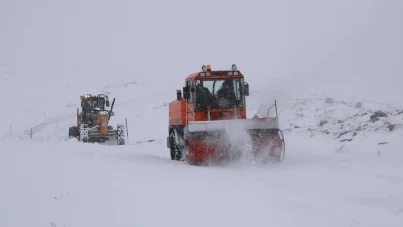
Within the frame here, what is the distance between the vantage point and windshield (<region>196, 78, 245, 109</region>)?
12484mm

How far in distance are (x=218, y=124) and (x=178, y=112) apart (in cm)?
300

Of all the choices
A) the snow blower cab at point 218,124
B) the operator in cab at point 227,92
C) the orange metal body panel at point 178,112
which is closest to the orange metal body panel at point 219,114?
the snow blower cab at point 218,124

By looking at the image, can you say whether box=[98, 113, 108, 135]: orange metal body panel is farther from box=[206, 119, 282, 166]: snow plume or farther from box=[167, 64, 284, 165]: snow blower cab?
box=[206, 119, 282, 166]: snow plume

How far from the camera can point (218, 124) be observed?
36.8 ft

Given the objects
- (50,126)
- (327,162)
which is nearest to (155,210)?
(327,162)

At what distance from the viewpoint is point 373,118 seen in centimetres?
1552

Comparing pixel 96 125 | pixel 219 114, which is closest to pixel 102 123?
pixel 96 125

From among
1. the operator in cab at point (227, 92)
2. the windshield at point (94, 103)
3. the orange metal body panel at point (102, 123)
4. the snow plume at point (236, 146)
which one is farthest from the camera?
the windshield at point (94, 103)

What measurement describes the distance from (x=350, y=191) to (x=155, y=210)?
11.0 feet

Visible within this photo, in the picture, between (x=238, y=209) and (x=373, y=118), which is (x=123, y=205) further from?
(x=373, y=118)

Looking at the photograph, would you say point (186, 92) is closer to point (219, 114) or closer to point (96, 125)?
point (219, 114)

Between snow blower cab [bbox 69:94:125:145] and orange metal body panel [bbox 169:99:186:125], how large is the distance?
785 centimetres

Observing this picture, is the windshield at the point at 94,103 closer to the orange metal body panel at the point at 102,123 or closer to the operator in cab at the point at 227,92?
the orange metal body panel at the point at 102,123

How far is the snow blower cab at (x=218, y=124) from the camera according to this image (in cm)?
1125
